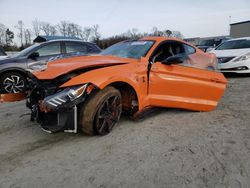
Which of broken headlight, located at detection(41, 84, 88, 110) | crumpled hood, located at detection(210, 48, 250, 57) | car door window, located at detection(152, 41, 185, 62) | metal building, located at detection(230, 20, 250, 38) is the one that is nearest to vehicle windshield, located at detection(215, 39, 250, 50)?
crumpled hood, located at detection(210, 48, 250, 57)

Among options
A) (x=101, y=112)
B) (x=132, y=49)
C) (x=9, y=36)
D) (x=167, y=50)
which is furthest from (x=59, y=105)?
(x=9, y=36)

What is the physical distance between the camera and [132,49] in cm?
459

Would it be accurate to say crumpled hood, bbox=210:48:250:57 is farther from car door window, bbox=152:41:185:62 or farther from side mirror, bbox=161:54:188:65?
side mirror, bbox=161:54:188:65

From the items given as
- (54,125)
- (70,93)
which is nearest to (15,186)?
(54,125)

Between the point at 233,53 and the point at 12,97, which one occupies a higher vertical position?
the point at 233,53

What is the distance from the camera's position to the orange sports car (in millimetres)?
3330

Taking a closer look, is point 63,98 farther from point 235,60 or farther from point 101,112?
point 235,60

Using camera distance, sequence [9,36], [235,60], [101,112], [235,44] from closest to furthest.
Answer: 1. [101,112]
2. [235,60]
3. [235,44]
4. [9,36]

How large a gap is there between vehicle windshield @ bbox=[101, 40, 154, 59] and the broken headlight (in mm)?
1392

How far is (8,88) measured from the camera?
714cm

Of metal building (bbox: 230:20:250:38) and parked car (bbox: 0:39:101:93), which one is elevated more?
metal building (bbox: 230:20:250:38)

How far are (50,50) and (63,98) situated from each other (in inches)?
203

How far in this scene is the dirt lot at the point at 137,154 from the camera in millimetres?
2631

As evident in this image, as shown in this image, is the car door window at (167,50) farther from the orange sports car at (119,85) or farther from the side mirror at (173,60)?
the side mirror at (173,60)
